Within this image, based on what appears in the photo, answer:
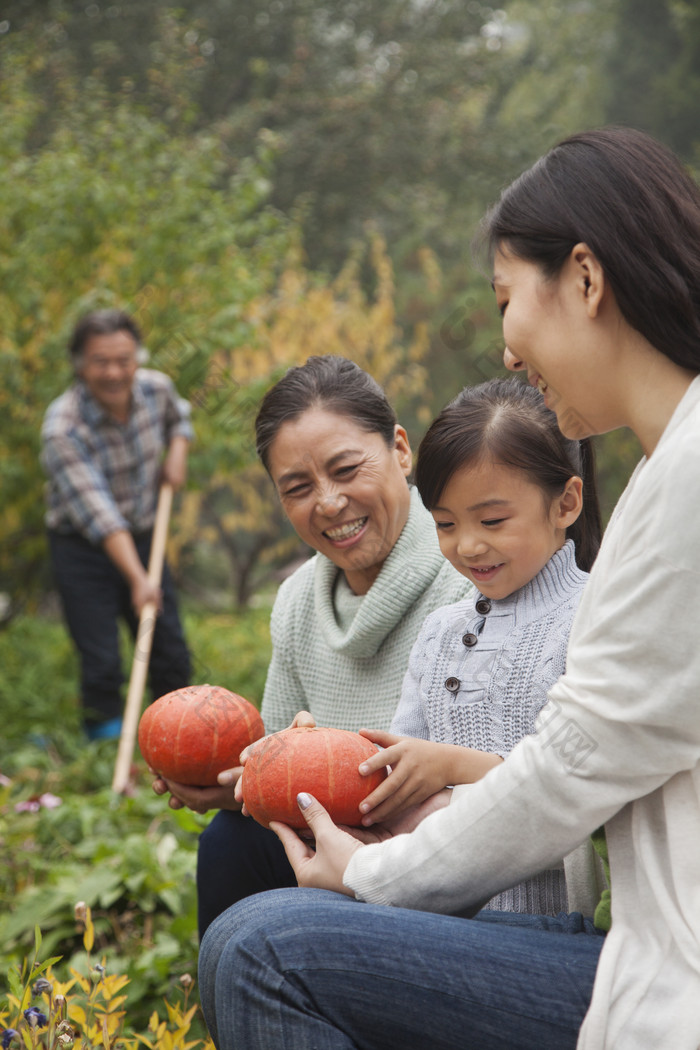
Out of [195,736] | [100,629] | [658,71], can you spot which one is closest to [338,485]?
[195,736]

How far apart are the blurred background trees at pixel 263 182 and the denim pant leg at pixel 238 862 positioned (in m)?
3.88

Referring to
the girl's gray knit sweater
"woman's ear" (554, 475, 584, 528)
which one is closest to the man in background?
the girl's gray knit sweater

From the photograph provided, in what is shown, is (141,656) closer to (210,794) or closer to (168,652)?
(168,652)

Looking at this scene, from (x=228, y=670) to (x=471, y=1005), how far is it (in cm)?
581

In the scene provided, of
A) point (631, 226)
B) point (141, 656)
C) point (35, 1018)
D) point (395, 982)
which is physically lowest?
point (141, 656)

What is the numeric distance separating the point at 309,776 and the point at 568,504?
754mm

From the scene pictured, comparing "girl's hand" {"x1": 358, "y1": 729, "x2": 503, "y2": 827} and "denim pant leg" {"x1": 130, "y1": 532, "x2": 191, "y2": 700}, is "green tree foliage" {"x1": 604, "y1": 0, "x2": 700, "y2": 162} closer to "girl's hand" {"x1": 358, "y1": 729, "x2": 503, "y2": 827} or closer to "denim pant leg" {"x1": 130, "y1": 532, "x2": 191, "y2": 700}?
"denim pant leg" {"x1": 130, "y1": 532, "x2": 191, "y2": 700}

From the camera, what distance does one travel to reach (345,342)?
9250 millimetres

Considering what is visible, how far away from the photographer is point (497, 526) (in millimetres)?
2111

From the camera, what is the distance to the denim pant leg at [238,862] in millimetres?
2316

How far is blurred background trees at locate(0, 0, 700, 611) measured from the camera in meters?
7.10

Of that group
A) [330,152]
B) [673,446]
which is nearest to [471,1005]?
[673,446]

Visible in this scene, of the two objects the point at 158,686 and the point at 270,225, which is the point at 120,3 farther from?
the point at 158,686

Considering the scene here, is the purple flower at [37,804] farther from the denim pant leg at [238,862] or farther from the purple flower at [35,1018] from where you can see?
the purple flower at [35,1018]
